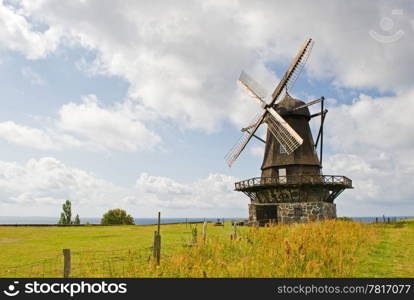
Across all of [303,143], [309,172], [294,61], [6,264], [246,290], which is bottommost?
[6,264]

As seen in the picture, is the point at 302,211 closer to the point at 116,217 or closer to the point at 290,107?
the point at 290,107

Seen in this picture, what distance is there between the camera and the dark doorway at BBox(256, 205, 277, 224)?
2967cm

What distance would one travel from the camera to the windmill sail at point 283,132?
27.0 m

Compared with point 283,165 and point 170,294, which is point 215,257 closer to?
point 170,294

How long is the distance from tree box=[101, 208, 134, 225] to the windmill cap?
37.2 metres

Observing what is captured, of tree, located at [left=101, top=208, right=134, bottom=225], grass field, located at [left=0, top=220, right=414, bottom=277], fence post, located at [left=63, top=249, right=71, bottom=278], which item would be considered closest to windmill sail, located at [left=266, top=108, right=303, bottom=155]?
grass field, located at [left=0, top=220, right=414, bottom=277]

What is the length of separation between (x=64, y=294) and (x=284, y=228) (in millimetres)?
7151

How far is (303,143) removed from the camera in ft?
94.7

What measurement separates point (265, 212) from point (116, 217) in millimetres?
34160

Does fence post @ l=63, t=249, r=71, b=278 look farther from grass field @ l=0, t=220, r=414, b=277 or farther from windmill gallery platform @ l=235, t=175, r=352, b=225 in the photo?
windmill gallery platform @ l=235, t=175, r=352, b=225

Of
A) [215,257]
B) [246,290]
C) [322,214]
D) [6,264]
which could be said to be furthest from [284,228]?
[322,214]

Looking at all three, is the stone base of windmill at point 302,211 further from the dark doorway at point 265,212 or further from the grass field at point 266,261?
the grass field at point 266,261

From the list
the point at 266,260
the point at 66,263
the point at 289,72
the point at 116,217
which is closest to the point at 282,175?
the point at 289,72

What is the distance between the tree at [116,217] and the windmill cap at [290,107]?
122ft
